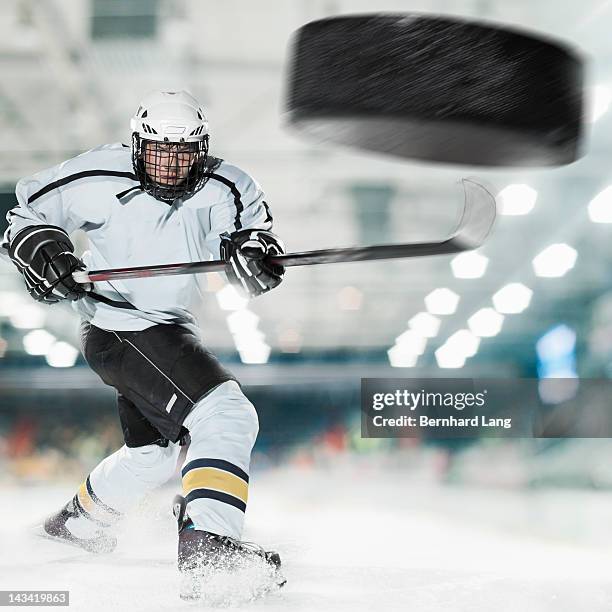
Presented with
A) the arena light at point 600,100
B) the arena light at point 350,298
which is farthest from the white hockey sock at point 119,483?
the arena light at point 350,298

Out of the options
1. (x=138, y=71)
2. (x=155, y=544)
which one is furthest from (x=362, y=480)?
A: (x=138, y=71)

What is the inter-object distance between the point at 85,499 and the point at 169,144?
0.94 meters

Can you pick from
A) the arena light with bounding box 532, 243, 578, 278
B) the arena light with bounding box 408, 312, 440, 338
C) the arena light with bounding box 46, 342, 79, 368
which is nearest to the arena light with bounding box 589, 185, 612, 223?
the arena light with bounding box 532, 243, 578, 278

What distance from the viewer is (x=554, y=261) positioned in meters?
5.04

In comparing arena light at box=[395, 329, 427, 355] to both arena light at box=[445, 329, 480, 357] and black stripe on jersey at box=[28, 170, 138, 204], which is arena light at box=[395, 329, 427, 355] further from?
black stripe on jersey at box=[28, 170, 138, 204]

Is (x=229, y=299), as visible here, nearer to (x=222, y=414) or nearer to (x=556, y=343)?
(x=556, y=343)

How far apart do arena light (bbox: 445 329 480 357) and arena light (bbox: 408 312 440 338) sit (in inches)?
5.1

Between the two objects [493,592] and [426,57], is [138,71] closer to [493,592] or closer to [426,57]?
[426,57]

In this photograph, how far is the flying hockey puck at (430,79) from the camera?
1.99 metres

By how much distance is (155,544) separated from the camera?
6.77 ft

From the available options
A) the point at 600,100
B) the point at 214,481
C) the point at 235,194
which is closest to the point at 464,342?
the point at 600,100

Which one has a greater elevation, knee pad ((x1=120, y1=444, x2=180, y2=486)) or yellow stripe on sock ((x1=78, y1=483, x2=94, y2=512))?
knee pad ((x1=120, y1=444, x2=180, y2=486))

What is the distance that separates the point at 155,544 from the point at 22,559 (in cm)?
33

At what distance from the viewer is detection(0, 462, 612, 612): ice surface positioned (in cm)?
167
